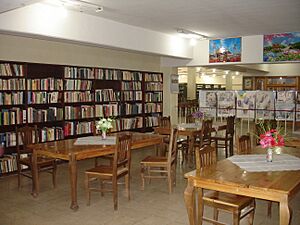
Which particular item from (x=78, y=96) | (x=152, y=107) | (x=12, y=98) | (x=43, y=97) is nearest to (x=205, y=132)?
(x=78, y=96)

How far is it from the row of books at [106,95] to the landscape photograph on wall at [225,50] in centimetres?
285

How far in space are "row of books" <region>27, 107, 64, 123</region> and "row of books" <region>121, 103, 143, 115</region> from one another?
1.98 m

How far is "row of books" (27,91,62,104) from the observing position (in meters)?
6.29

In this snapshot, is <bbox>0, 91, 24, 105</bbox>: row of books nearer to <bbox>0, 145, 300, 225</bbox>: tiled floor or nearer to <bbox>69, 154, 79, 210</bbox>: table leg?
<bbox>0, 145, 300, 225</bbox>: tiled floor

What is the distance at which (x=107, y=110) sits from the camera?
7.95m

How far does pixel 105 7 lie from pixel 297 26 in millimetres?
4215

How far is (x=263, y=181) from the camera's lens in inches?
111

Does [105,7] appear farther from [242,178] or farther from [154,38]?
[242,178]

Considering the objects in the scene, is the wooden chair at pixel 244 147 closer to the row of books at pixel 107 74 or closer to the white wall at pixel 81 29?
the white wall at pixel 81 29

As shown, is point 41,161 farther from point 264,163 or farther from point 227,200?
point 264,163

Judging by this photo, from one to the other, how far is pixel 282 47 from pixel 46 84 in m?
5.50

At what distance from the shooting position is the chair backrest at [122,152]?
423 centimetres

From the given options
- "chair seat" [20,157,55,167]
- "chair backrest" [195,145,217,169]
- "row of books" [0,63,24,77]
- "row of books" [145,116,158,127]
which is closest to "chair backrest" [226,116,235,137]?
"row of books" [145,116,158,127]

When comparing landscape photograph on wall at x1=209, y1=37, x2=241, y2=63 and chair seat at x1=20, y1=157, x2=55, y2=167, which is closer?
chair seat at x1=20, y1=157, x2=55, y2=167
